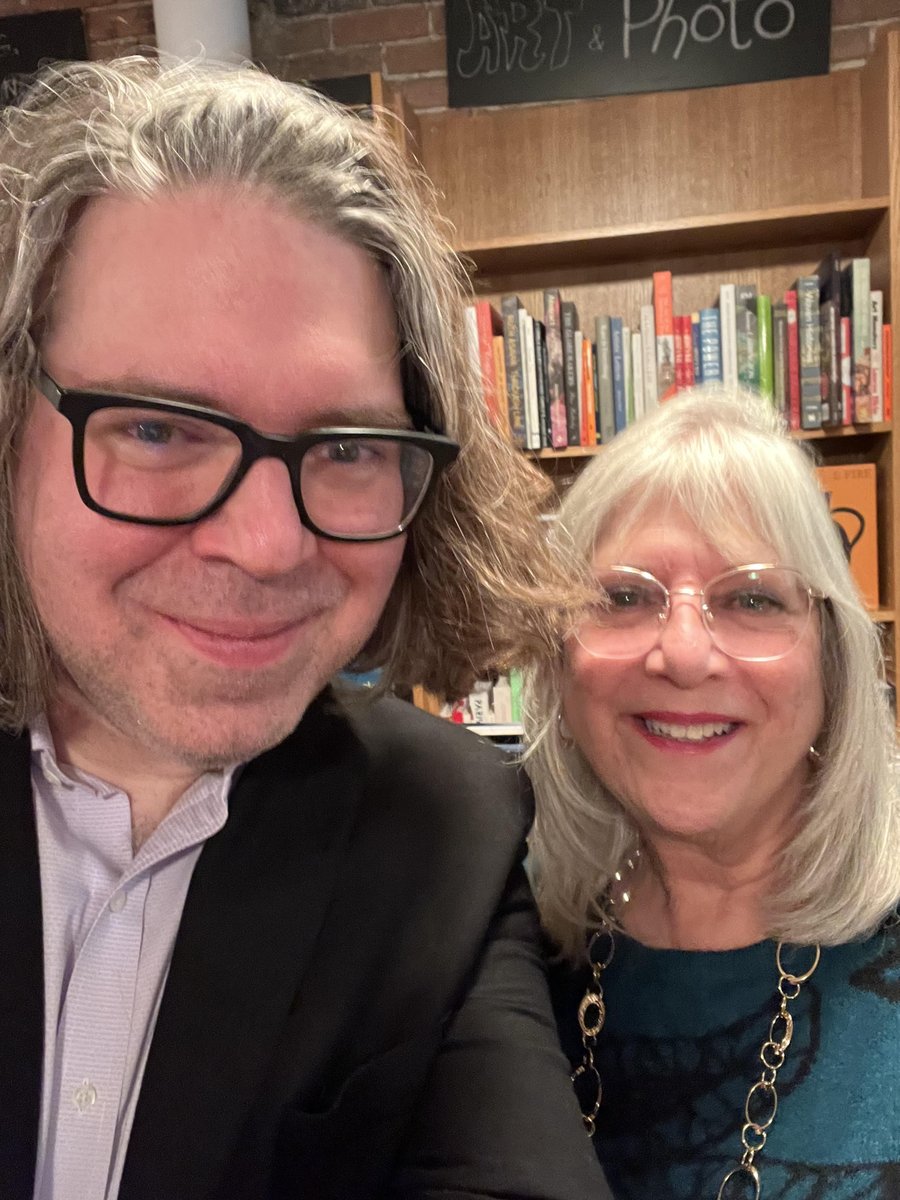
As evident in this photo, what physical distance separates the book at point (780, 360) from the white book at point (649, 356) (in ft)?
0.97

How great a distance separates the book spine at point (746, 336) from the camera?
2.24 metres

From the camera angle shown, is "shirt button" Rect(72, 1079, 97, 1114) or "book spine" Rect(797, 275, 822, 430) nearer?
"shirt button" Rect(72, 1079, 97, 1114)

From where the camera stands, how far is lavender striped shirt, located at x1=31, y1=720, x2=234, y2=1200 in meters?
0.73

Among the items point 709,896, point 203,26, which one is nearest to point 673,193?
point 203,26

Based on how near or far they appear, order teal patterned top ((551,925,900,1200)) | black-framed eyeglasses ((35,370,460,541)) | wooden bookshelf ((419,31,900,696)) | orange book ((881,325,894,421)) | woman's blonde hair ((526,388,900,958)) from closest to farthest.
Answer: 1. black-framed eyeglasses ((35,370,460,541))
2. teal patterned top ((551,925,900,1200))
3. woman's blonde hair ((526,388,900,958))
4. orange book ((881,325,894,421))
5. wooden bookshelf ((419,31,900,696))

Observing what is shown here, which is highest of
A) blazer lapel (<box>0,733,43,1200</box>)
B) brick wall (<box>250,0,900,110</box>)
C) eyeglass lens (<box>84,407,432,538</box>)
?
brick wall (<box>250,0,900,110</box>)

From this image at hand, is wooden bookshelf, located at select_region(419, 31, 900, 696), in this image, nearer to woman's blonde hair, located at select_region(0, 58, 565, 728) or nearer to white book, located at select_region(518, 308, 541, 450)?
white book, located at select_region(518, 308, 541, 450)

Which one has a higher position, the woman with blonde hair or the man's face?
the man's face

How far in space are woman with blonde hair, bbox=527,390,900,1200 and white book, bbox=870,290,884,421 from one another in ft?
4.15

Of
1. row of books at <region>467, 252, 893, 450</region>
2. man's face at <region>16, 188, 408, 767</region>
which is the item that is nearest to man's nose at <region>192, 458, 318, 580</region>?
man's face at <region>16, 188, 408, 767</region>

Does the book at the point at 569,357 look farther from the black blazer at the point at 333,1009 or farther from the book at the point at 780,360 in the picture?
the black blazer at the point at 333,1009

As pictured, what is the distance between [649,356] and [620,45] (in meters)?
0.89

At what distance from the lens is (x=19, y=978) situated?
73 cm

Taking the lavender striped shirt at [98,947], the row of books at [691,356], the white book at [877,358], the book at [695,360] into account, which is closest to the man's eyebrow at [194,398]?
the lavender striped shirt at [98,947]
